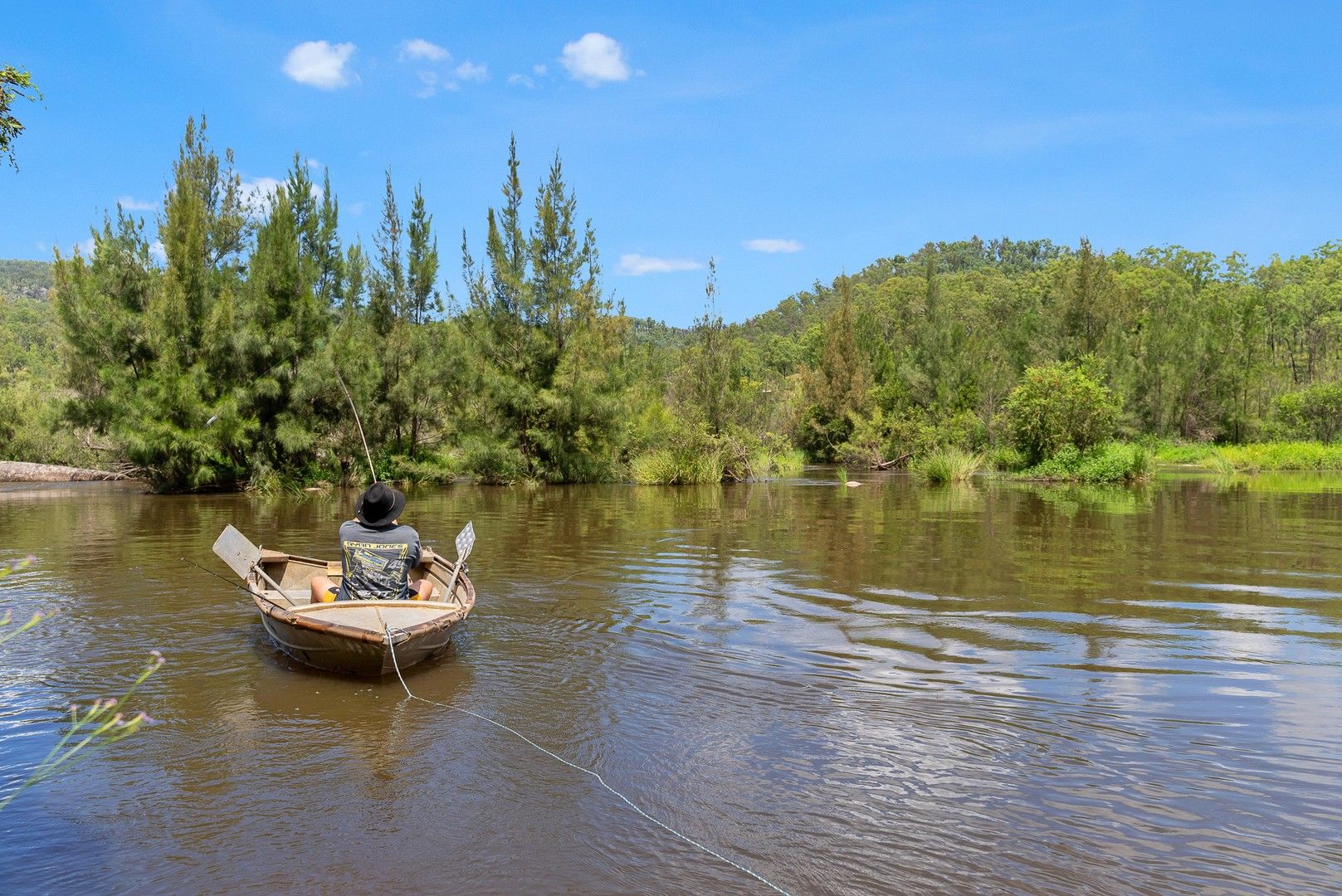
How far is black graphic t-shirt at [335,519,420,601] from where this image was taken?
27.1 ft

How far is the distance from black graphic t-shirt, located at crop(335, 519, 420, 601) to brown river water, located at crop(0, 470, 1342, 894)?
84 cm

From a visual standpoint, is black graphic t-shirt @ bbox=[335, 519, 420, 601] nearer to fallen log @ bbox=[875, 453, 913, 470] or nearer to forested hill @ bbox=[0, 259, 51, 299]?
fallen log @ bbox=[875, 453, 913, 470]

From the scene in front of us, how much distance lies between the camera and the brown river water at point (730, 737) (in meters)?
4.46

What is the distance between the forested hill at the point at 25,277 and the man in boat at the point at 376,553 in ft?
574

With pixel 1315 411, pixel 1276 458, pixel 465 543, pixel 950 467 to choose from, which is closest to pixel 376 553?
pixel 465 543

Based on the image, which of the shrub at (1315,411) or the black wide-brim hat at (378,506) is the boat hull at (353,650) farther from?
the shrub at (1315,411)

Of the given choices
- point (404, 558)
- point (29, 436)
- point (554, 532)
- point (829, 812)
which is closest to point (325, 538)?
point (554, 532)

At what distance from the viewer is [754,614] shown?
10.1m

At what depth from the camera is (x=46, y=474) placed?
119 ft

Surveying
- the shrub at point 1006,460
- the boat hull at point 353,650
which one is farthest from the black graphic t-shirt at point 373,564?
the shrub at point 1006,460

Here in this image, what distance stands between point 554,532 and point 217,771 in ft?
40.6

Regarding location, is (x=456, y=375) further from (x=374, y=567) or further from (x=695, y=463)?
(x=374, y=567)

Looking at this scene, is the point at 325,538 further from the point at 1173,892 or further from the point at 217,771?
the point at 1173,892

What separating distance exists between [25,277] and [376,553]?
200 metres
